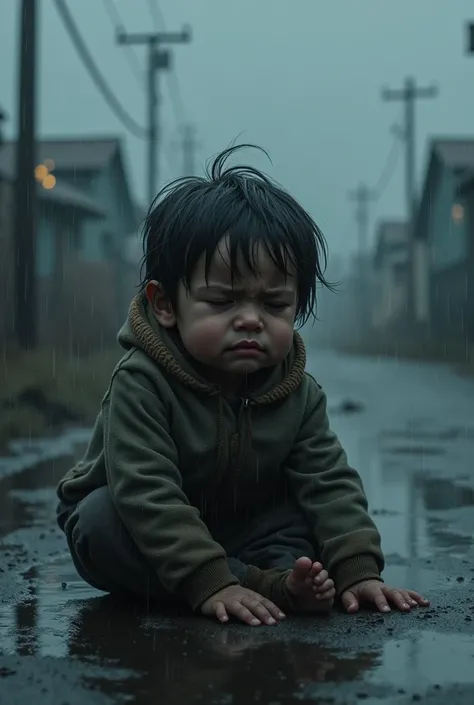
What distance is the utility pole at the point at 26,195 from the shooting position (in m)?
13.0

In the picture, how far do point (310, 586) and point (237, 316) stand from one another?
688 millimetres

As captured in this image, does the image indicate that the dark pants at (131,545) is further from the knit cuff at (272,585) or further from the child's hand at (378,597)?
the child's hand at (378,597)

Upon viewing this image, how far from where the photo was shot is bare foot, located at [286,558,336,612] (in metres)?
2.85

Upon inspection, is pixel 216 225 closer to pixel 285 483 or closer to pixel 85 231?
pixel 285 483

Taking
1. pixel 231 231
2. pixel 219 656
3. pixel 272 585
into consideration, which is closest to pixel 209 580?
pixel 272 585

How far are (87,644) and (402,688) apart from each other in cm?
76

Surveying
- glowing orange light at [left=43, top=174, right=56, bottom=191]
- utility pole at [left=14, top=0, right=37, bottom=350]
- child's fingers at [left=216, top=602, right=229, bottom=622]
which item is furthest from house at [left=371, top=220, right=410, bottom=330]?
child's fingers at [left=216, top=602, right=229, bottom=622]

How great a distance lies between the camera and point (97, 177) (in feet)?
126

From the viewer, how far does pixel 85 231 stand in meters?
39.1

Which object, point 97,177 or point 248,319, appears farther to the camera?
point 97,177

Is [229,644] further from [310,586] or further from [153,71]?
[153,71]

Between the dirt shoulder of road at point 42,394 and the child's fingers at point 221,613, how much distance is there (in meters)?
5.45

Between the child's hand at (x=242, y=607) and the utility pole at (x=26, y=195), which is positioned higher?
the utility pole at (x=26, y=195)

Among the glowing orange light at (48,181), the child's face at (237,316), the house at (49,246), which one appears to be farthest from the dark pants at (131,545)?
the glowing orange light at (48,181)
